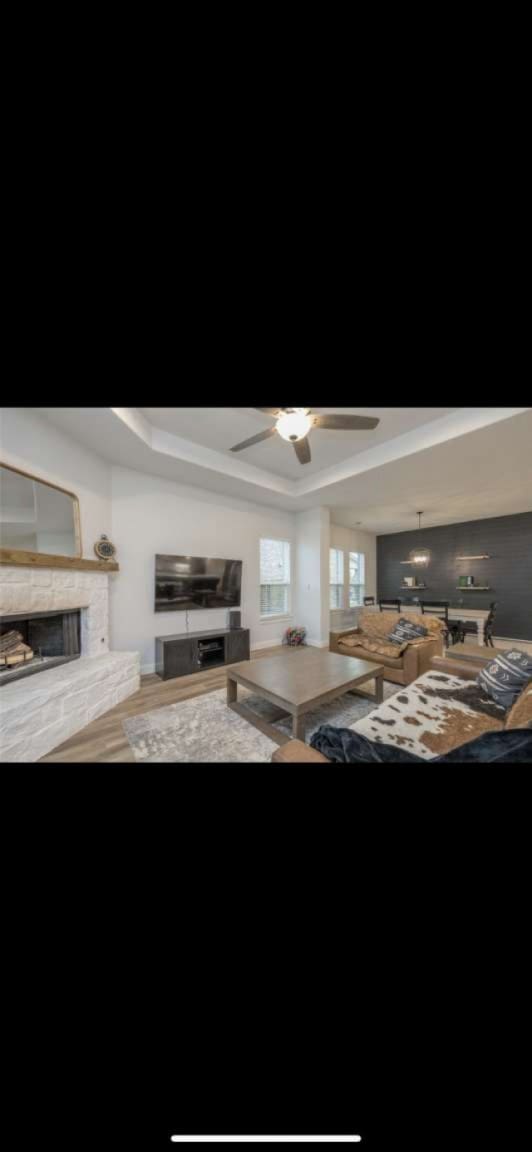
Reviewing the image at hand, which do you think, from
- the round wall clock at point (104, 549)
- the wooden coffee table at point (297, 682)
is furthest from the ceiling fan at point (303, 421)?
the round wall clock at point (104, 549)

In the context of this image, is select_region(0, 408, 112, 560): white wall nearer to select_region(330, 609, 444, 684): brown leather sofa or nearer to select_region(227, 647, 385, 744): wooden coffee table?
select_region(227, 647, 385, 744): wooden coffee table

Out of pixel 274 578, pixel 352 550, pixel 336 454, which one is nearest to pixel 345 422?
pixel 336 454

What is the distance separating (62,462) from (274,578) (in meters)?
3.23

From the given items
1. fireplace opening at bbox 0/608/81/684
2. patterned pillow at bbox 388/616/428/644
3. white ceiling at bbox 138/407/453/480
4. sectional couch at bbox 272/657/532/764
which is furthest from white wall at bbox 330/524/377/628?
fireplace opening at bbox 0/608/81/684

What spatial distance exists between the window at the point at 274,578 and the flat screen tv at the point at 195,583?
58cm

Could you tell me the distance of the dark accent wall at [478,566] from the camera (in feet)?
19.3

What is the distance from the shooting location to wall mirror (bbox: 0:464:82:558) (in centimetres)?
219
